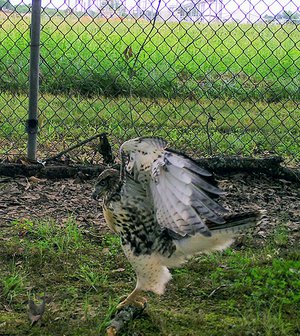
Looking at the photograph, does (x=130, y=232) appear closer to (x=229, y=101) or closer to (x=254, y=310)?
(x=254, y=310)

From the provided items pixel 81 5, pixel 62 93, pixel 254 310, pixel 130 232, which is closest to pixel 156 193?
pixel 130 232

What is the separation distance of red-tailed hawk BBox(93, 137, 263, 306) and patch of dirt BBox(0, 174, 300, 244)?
111 centimetres

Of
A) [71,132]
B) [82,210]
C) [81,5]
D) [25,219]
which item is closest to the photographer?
[25,219]

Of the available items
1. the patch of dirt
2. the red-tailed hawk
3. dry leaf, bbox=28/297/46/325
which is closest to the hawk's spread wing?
the red-tailed hawk

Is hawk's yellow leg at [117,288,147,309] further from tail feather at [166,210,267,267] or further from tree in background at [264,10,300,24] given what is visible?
tree in background at [264,10,300,24]

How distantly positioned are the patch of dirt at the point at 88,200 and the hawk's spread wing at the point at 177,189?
1.54 m

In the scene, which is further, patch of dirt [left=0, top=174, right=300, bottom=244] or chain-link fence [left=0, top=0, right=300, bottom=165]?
chain-link fence [left=0, top=0, right=300, bottom=165]

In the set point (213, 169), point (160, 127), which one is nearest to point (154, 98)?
point (160, 127)

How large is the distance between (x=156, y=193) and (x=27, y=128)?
8.05 ft

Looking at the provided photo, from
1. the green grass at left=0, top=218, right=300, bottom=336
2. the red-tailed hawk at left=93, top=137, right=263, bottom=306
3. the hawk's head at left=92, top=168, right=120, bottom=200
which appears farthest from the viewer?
the hawk's head at left=92, top=168, right=120, bottom=200

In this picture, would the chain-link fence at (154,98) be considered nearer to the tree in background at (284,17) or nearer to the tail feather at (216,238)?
the tree in background at (284,17)

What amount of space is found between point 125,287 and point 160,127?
312 cm

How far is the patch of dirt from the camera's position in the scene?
15.1 feet

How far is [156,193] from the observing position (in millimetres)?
2980
